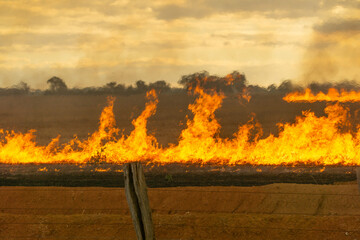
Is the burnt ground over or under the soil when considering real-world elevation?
over

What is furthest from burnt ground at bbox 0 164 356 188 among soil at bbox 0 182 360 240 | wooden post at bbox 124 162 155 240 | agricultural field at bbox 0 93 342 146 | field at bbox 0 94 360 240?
agricultural field at bbox 0 93 342 146

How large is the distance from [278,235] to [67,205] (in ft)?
20.7

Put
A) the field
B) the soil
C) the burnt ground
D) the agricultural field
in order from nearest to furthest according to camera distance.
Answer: the soil < the field < the burnt ground < the agricultural field

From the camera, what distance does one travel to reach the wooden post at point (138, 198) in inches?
261

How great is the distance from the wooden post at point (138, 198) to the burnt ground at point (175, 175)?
39.1ft

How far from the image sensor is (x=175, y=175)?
71.9 feet

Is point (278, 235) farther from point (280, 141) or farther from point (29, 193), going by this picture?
point (280, 141)

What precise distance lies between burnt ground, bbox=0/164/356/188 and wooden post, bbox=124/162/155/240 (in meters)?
11.9

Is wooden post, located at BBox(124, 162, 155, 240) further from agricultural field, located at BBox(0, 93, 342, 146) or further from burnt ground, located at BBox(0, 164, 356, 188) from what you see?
agricultural field, located at BBox(0, 93, 342, 146)

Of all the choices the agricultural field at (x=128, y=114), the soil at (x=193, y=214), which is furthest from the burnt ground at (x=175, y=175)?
the agricultural field at (x=128, y=114)

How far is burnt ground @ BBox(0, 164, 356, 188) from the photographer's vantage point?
19.4 m

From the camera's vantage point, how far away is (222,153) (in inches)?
1056

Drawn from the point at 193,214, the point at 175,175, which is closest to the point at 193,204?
the point at 193,214

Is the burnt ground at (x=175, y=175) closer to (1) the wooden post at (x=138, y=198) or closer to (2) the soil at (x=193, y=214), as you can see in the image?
(2) the soil at (x=193, y=214)
